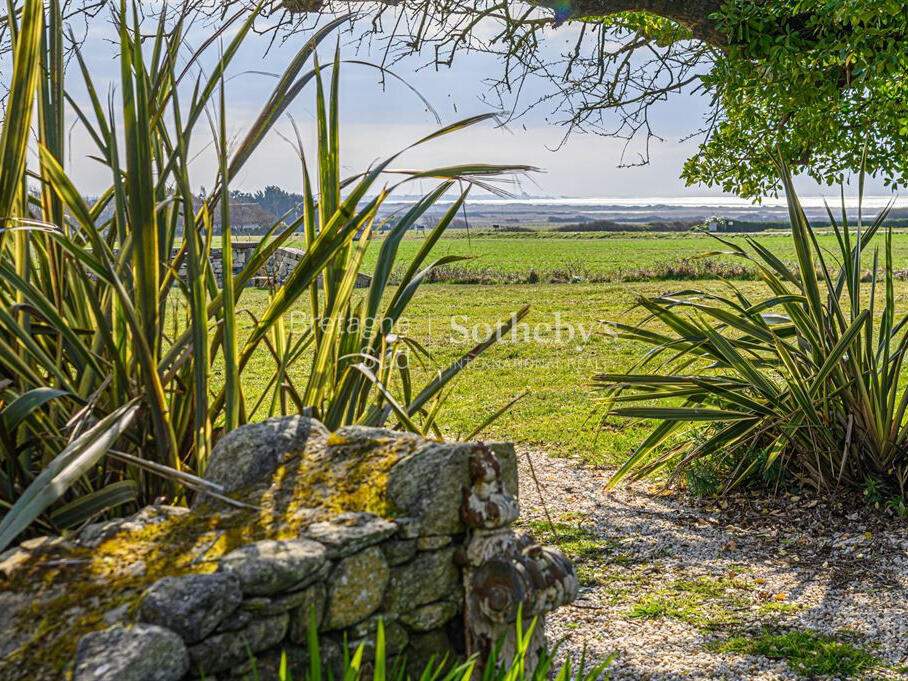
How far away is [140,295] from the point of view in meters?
2.09

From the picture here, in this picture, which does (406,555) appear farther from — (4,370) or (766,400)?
(766,400)

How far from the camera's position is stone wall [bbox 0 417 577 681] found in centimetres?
163

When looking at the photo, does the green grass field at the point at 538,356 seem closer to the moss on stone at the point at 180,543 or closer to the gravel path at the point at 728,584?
the gravel path at the point at 728,584

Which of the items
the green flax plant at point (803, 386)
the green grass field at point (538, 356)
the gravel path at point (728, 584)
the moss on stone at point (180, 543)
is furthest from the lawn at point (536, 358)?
the gravel path at point (728, 584)

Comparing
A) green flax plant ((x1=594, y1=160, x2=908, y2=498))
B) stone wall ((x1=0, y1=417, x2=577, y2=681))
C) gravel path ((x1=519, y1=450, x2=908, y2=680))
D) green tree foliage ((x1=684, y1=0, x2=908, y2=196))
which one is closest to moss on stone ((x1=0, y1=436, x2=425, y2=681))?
stone wall ((x1=0, y1=417, x2=577, y2=681))

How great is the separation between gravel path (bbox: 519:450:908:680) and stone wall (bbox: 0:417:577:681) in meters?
1.10

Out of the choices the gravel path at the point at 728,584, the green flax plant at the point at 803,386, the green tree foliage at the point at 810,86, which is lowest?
the gravel path at the point at 728,584

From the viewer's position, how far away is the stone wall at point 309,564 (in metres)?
1.63

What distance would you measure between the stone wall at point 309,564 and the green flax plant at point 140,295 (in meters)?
0.15

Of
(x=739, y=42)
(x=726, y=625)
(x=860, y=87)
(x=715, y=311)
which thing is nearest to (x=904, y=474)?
(x=715, y=311)

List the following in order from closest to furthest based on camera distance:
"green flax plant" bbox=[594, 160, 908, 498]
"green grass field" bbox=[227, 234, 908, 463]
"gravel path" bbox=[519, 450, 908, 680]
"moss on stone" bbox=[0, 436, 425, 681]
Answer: "moss on stone" bbox=[0, 436, 425, 681] → "gravel path" bbox=[519, 450, 908, 680] → "green flax plant" bbox=[594, 160, 908, 498] → "green grass field" bbox=[227, 234, 908, 463]

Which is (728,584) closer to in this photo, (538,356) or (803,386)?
(803,386)

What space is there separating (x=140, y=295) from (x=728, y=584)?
9.53ft

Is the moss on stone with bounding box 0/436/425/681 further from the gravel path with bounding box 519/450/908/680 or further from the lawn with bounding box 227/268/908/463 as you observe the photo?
the gravel path with bounding box 519/450/908/680
